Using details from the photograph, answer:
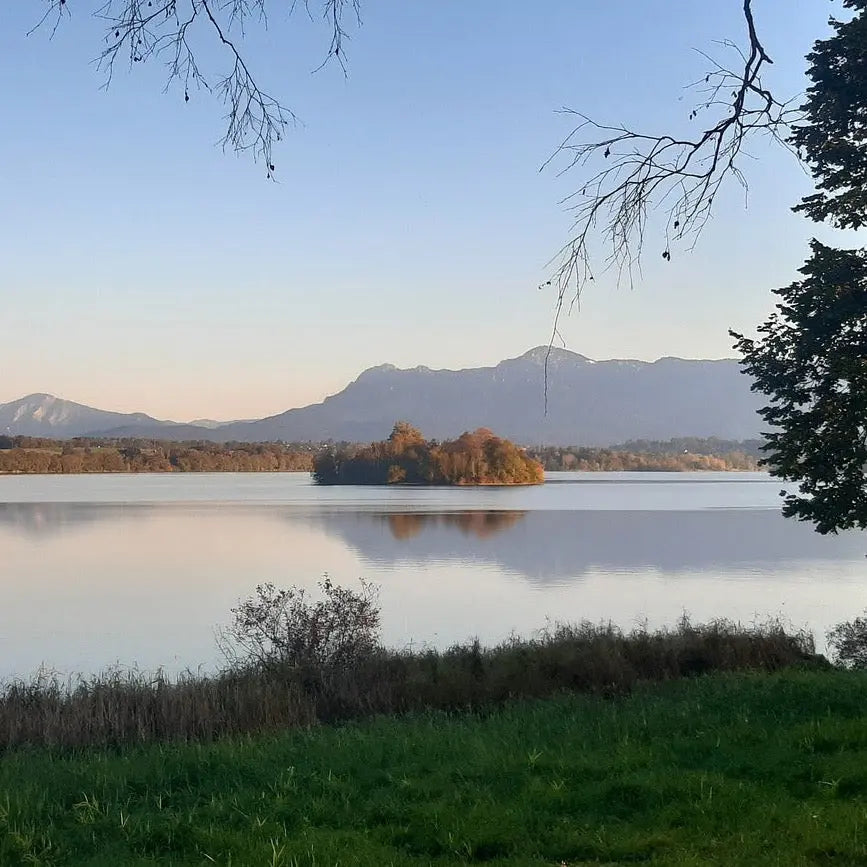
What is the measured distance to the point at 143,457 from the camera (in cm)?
16562

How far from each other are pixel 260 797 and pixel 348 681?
7669 millimetres

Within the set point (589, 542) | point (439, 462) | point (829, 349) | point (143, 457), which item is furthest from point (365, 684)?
point (143, 457)

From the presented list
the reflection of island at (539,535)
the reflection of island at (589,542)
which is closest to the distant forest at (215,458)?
the reflection of island at (539,535)

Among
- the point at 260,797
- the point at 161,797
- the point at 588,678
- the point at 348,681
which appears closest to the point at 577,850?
the point at 260,797

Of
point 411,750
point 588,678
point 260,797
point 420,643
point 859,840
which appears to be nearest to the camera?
point 859,840

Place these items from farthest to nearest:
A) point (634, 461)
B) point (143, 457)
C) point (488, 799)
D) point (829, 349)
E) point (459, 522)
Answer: point (634, 461) → point (143, 457) → point (459, 522) → point (829, 349) → point (488, 799)

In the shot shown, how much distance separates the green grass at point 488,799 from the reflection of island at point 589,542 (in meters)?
23.0

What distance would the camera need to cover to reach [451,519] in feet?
185

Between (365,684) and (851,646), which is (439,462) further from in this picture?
(365,684)

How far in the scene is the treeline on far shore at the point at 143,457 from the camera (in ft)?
495

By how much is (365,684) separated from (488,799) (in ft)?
26.2

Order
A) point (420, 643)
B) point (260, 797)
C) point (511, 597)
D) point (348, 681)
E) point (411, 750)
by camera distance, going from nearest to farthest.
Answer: point (260, 797) → point (411, 750) → point (348, 681) → point (420, 643) → point (511, 597)

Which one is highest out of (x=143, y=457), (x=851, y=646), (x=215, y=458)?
(x=143, y=457)

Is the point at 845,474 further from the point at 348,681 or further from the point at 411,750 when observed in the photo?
the point at 411,750
